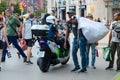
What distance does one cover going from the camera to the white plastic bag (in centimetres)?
1186

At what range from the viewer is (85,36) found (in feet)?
38.9

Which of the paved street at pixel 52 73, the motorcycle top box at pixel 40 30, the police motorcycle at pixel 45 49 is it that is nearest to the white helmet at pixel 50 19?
the police motorcycle at pixel 45 49

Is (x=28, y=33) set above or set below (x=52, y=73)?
above

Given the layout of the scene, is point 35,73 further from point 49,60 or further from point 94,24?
point 94,24

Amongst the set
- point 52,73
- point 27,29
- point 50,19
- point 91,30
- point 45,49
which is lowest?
point 52,73

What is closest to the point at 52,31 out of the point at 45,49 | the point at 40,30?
the point at 40,30

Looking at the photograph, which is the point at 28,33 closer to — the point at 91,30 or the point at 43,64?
the point at 43,64

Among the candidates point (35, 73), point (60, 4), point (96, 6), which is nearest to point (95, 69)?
point (35, 73)

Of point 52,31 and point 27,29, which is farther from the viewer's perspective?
point 27,29

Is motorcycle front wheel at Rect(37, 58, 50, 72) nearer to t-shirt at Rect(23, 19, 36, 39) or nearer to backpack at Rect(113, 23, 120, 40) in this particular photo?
backpack at Rect(113, 23, 120, 40)

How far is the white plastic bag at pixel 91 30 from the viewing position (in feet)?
38.9

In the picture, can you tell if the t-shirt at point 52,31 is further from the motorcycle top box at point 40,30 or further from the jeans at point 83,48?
the jeans at point 83,48

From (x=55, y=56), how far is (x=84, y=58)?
965 millimetres

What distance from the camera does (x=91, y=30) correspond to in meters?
12.0
